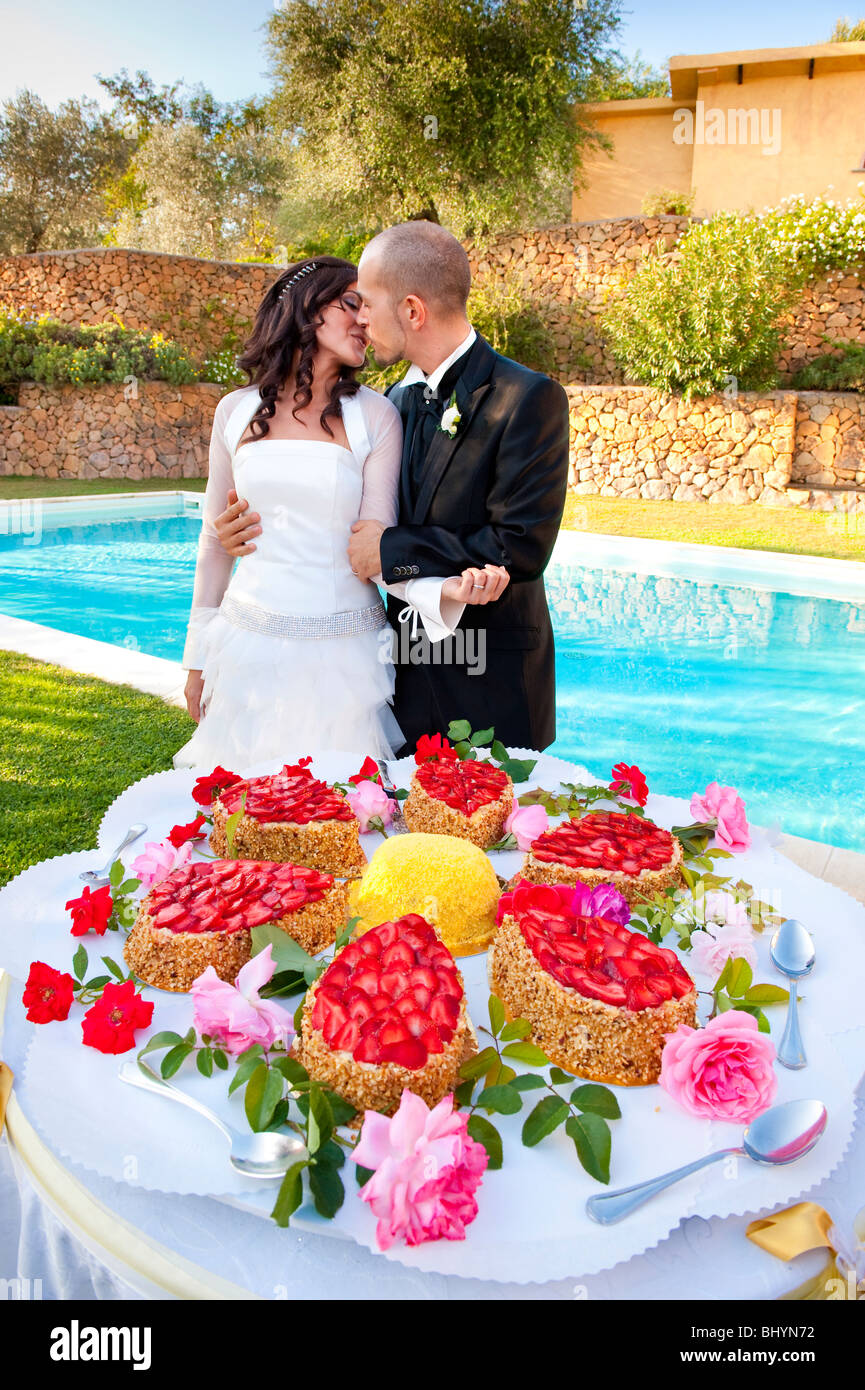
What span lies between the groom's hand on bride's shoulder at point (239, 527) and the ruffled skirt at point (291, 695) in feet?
0.86

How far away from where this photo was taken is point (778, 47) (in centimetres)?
1534

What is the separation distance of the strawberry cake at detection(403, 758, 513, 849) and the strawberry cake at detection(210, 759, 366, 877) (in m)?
0.13

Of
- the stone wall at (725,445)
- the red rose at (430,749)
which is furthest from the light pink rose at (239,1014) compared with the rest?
the stone wall at (725,445)

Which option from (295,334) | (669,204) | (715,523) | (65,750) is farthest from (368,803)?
(669,204)

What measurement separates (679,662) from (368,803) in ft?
22.4

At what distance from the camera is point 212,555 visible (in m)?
2.74

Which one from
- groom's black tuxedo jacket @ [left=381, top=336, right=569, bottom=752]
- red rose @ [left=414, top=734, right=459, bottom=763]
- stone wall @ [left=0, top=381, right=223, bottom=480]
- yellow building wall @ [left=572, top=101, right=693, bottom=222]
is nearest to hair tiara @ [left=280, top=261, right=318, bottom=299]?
groom's black tuxedo jacket @ [left=381, top=336, right=569, bottom=752]

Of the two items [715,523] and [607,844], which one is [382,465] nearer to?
[607,844]

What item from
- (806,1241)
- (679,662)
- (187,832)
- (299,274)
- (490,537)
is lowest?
(679,662)

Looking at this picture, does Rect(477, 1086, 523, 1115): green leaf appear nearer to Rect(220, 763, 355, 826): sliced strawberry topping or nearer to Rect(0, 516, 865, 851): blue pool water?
Rect(220, 763, 355, 826): sliced strawberry topping

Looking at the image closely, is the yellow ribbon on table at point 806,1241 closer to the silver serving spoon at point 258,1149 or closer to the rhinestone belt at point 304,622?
the silver serving spoon at point 258,1149

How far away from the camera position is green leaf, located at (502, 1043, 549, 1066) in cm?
100

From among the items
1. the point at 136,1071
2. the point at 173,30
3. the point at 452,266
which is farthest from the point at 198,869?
the point at 173,30

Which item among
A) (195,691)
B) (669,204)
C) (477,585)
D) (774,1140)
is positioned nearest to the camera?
(774,1140)
